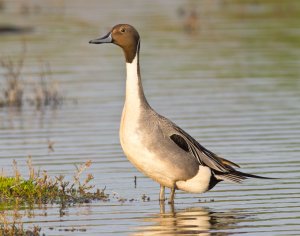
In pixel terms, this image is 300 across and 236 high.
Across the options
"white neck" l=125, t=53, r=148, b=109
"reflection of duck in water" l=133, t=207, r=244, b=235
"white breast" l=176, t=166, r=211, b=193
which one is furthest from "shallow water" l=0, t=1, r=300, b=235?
"white neck" l=125, t=53, r=148, b=109

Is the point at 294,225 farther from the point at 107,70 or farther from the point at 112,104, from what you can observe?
the point at 107,70

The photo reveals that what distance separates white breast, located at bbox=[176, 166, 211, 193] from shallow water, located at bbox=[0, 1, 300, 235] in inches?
5.7

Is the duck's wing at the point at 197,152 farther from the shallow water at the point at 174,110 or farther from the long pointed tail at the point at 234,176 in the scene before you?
the shallow water at the point at 174,110

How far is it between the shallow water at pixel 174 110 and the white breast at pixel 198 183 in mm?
145

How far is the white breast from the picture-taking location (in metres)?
10.2

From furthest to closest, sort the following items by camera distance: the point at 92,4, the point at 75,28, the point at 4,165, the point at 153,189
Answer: the point at 92,4, the point at 75,28, the point at 4,165, the point at 153,189

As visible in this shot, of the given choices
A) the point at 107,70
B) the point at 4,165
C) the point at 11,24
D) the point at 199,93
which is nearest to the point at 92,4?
the point at 11,24

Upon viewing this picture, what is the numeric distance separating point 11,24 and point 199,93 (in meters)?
9.99

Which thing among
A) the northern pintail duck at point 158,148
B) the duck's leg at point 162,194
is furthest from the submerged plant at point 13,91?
the duck's leg at point 162,194

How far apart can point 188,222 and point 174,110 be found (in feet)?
20.9

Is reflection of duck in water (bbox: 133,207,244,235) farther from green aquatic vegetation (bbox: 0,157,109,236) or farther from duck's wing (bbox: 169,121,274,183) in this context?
green aquatic vegetation (bbox: 0,157,109,236)

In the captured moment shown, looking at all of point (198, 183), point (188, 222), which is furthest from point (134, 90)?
point (188, 222)

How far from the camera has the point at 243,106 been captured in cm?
1594

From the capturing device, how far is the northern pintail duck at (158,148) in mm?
9828
